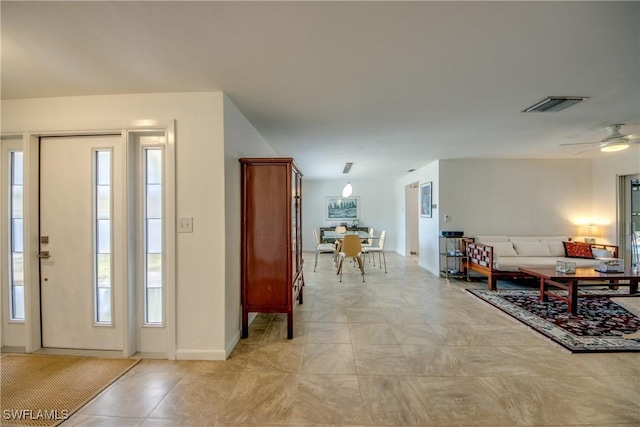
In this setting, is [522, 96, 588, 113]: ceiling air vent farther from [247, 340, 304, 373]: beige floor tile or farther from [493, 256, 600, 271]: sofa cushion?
[247, 340, 304, 373]: beige floor tile

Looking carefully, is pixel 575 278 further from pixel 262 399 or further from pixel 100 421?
pixel 100 421

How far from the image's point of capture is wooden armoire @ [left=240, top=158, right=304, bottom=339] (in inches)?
112

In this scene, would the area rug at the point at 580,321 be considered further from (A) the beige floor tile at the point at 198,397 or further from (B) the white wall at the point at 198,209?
(B) the white wall at the point at 198,209

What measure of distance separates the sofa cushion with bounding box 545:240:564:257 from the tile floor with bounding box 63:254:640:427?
9.40 feet

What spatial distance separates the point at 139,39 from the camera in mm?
1691

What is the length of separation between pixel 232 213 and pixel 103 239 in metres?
1.17

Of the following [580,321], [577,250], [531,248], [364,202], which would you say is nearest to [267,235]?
[580,321]

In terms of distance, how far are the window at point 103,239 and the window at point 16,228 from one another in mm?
762

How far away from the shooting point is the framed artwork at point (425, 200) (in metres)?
6.09

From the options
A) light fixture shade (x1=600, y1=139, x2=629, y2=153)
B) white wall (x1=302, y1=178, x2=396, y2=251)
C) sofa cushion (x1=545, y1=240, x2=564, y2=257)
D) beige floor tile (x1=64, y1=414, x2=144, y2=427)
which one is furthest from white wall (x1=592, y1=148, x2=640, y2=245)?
beige floor tile (x1=64, y1=414, x2=144, y2=427)

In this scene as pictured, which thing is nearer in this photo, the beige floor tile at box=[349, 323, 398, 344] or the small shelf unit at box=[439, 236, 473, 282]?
the beige floor tile at box=[349, 323, 398, 344]

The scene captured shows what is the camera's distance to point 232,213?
266 centimetres

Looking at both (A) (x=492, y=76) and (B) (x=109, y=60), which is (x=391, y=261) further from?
(B) (x=109, y=60)

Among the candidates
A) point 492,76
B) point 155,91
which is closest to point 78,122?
point 155,91
